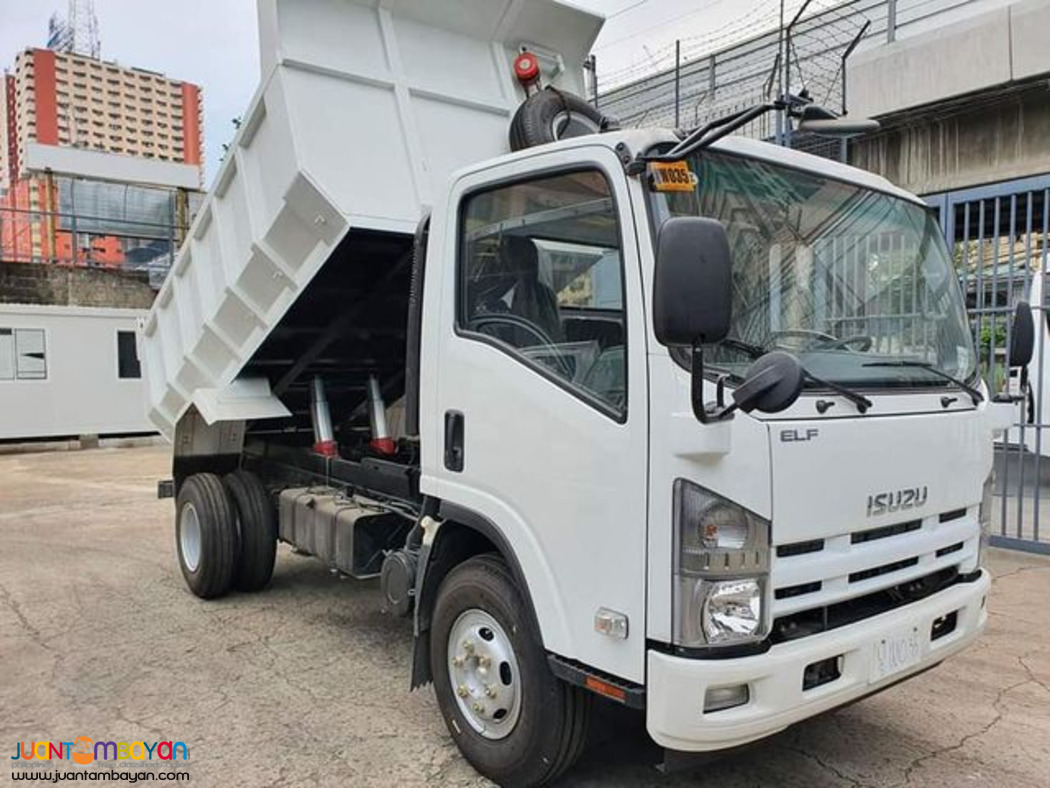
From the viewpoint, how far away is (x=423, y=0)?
4543 mm

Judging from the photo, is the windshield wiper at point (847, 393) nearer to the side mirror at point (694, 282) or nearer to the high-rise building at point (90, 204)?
the side mirror at point (694, 282)

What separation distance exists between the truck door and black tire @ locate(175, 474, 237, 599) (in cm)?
250

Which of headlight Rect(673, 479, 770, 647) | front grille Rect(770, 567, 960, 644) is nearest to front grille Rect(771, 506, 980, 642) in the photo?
front grille Rect(770, 567, 960, 644)

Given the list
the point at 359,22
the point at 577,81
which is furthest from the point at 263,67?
the point at 577,81

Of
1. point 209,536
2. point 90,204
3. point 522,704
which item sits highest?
point 90,204

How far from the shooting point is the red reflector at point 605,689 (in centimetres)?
259

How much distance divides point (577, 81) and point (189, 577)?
430cm

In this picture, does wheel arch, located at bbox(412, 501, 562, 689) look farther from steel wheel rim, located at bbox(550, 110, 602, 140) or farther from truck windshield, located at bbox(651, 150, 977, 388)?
steel wheel rim, located at bbox(550, 110, 602, 140)

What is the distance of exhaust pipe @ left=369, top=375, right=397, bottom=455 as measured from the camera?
5.02 m

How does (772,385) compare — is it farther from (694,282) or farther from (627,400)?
(627,400)

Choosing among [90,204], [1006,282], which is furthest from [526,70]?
[90,204]

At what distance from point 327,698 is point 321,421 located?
1.91m

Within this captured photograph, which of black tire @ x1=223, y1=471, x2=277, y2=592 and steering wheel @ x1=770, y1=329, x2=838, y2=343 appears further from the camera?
black tire @ x1=223, y1=471, x2=277, y2=592

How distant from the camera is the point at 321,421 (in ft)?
17.8
